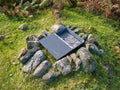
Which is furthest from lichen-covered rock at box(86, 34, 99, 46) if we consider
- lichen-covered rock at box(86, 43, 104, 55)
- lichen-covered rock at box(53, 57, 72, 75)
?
lichen-covered rock at box(53, 57, 72, 75)

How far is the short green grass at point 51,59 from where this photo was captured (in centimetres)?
675

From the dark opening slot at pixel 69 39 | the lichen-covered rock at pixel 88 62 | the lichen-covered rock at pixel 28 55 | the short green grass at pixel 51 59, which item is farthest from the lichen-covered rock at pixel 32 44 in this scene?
the lichen-covered rock at pixel 88 62

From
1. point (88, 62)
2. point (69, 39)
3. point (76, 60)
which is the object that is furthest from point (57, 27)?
point (88, 62)

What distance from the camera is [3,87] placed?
6953 millimetres

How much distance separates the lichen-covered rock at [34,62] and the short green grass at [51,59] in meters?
0.13

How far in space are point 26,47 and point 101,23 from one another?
7.64ft

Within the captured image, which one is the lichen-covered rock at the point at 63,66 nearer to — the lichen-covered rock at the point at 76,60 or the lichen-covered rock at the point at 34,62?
the lichen-covered rock at the point at 76,60

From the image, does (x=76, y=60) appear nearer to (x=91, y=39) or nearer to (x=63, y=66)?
(x=63, y=66)

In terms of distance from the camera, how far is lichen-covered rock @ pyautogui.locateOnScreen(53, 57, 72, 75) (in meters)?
6.80

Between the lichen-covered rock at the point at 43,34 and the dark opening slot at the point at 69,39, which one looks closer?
the dark opening slot at the point at 69,39

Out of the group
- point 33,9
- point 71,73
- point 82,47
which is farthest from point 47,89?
point 33,9

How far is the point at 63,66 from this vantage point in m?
6.80

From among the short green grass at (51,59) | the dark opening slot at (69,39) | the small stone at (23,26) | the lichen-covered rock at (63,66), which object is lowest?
the short green grass at (51,59)

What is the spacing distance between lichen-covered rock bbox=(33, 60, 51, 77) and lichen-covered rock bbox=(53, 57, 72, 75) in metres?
0.17
